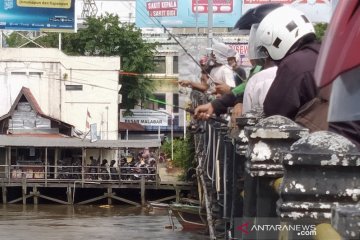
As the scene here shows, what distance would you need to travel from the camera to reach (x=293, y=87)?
4562 millimetres

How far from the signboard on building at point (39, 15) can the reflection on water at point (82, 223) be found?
34.0 ft

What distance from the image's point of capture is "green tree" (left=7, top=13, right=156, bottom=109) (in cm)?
5456

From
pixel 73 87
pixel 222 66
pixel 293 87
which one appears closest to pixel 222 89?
pixel 293 87

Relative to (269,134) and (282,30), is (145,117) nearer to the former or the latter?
(282,30)

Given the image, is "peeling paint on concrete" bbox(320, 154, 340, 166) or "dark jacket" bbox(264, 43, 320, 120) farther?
"dark jacket" bbox(264, 43, 320, 120)

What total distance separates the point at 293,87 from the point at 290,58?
18cm

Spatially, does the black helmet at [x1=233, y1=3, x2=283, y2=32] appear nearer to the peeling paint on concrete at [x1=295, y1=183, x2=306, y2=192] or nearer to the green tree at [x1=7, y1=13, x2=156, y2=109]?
the peeling paint on concrete at [x1=295, y1=183, x2=306, y2=192]

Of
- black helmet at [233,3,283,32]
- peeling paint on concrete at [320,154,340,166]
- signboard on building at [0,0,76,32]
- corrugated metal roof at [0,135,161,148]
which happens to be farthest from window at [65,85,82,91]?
peeling paint on concrete at [320,154,340,166]

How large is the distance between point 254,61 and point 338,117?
3.84 metres

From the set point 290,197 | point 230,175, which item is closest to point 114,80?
point 230,175

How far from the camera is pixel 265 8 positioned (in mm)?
7070

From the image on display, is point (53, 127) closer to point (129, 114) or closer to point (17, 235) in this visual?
point (129, 114)

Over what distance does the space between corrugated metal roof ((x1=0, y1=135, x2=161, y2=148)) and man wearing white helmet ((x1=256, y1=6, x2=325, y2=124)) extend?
40339 mm

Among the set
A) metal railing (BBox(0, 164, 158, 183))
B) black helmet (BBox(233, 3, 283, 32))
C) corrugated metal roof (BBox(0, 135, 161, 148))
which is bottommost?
metal railing (BBox(0, 164, 158, 183))
